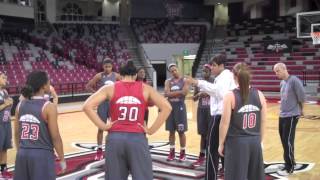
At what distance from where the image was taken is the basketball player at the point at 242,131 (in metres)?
4.57

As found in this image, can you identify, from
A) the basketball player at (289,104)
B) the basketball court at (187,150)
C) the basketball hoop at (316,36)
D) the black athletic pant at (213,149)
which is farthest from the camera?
the basketball hoop at (316,36)

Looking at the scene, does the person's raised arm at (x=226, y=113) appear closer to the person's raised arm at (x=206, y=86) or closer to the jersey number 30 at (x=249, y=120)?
the jersey number 30 at (x=249, y=120)

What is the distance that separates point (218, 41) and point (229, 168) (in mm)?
29682

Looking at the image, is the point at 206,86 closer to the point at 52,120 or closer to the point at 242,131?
the point at 242,131

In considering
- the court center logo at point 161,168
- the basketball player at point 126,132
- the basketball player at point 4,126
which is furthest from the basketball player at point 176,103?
the basketball player at point 126,132

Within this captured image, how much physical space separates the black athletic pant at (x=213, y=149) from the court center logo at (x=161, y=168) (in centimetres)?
86

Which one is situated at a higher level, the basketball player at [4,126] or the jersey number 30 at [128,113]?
the jersey number 30 at [128,113]

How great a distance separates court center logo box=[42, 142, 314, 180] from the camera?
23.4 ft

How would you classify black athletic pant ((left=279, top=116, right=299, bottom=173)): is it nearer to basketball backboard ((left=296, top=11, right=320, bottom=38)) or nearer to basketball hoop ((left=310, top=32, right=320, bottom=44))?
basketball hoop ((left=310, top=32, right=320, bottom=44))

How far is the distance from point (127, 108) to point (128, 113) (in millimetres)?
48

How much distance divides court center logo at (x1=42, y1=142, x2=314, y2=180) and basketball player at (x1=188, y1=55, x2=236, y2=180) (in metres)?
0.94

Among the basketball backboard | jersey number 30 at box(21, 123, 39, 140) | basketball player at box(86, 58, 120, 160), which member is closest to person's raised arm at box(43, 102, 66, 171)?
jersey number 30 at box(21, 123, 39, 140)

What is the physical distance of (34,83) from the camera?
4273 millimetres

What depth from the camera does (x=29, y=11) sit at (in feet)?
93.7
